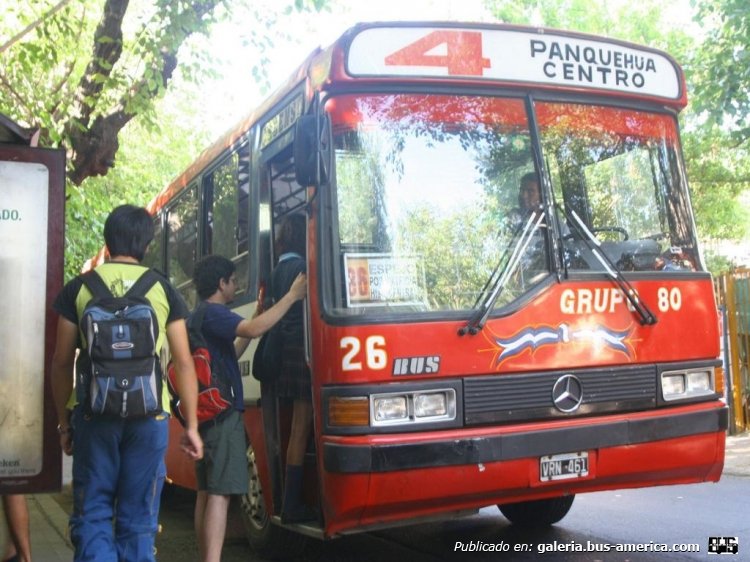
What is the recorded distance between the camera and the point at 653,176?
18.2ft

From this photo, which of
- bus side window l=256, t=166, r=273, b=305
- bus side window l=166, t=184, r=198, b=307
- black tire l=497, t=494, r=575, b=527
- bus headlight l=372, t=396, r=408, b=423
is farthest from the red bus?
bus side window l=166, t=184, r=198, b=307

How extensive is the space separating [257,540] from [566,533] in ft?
7.04

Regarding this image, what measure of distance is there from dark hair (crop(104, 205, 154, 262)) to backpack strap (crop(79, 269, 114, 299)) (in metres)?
0.17

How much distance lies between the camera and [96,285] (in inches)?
164

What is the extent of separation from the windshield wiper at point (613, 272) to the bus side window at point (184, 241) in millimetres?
3642

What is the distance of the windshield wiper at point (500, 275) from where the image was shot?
473 centimetres

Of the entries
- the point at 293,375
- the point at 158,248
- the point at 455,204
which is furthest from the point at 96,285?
the point at 158,248

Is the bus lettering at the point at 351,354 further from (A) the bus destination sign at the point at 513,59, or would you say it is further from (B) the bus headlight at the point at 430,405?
(A) the bus destination sign at the point at 513,59

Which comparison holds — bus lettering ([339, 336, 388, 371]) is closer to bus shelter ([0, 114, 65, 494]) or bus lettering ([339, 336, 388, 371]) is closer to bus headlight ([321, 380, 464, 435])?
bus headlight ([321, 380, 464, 435])

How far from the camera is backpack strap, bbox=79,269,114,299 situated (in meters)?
4.13

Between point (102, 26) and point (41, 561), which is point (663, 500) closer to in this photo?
point (41, 561)

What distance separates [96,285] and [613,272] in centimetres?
267

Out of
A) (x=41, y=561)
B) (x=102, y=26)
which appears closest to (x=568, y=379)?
(x=41, y=561)

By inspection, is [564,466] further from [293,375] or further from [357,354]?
[293,375]
